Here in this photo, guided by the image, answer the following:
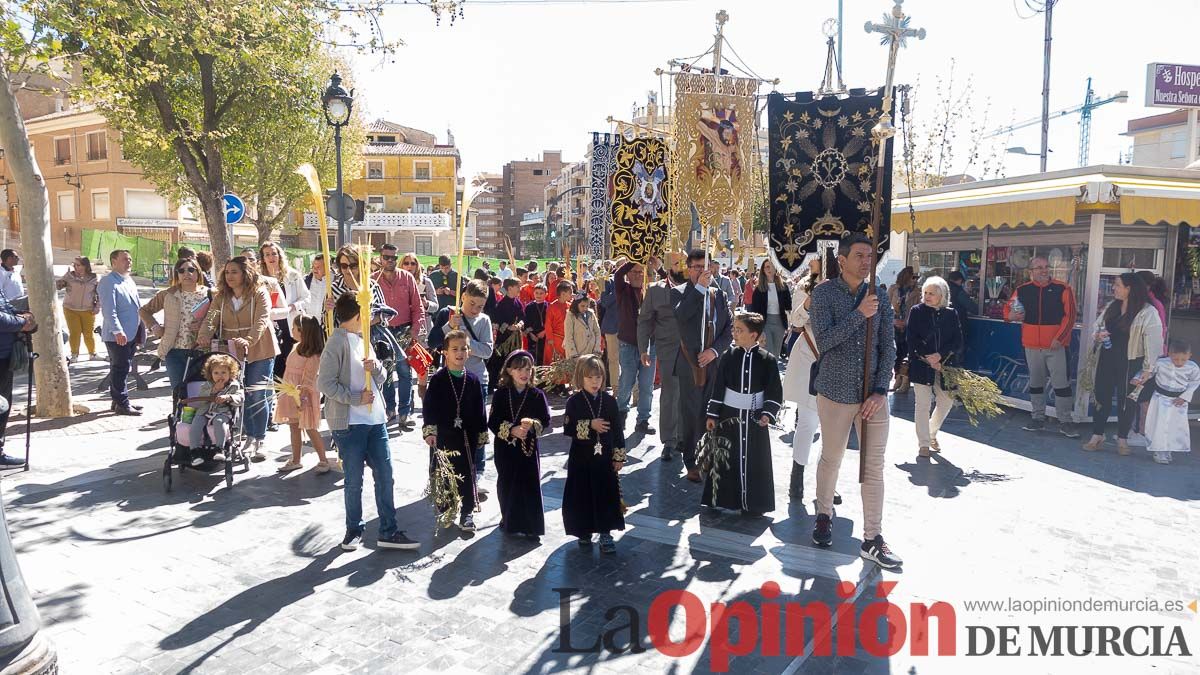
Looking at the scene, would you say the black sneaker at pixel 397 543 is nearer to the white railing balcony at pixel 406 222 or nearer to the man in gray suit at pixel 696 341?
the man in gray suit at pixel 696 341

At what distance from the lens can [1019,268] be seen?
11.1 meters

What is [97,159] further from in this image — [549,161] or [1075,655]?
[549,161]

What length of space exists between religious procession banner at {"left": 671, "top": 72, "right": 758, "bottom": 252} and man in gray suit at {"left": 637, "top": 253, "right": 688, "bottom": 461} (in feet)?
5.52

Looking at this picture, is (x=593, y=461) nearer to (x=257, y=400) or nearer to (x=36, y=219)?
(x=257, y=400)

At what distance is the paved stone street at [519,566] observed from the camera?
13.1 feet

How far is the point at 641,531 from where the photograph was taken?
579 centimetres

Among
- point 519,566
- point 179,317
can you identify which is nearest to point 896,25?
point 519,566

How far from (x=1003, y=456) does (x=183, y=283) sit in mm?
8464

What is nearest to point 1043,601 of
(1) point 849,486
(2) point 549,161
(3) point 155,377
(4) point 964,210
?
(1) point 849,486

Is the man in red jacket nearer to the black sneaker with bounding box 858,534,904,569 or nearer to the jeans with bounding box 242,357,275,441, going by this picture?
the black sneaker with bounding box 858,534,904,569

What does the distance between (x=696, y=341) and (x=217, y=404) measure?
420cm

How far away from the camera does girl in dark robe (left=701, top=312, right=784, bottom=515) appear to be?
19.9 feet

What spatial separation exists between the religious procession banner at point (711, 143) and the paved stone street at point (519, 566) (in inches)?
127

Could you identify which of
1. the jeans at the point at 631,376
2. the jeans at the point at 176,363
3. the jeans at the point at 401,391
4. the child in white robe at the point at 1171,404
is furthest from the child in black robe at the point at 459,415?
the child in white robe at the point at 1171,404
